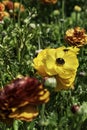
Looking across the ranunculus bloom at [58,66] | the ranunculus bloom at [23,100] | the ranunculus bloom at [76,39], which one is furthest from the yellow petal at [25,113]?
the ranunculus bloom at [76,39]

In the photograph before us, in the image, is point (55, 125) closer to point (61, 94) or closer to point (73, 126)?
point (73, 126)

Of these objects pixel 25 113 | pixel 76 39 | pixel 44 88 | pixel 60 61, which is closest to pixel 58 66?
pixel 60 61

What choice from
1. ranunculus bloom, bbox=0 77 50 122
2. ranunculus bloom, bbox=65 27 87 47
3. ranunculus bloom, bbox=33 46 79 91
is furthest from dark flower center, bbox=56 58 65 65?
ranunculus bloom, bbox=65 27 87 47

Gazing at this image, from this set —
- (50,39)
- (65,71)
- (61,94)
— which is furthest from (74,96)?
(50,39)

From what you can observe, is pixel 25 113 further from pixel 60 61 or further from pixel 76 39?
pixel 76 39

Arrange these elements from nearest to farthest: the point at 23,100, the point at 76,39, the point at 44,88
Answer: the point at 23,100, the point at 44,88, the point at 76,39
